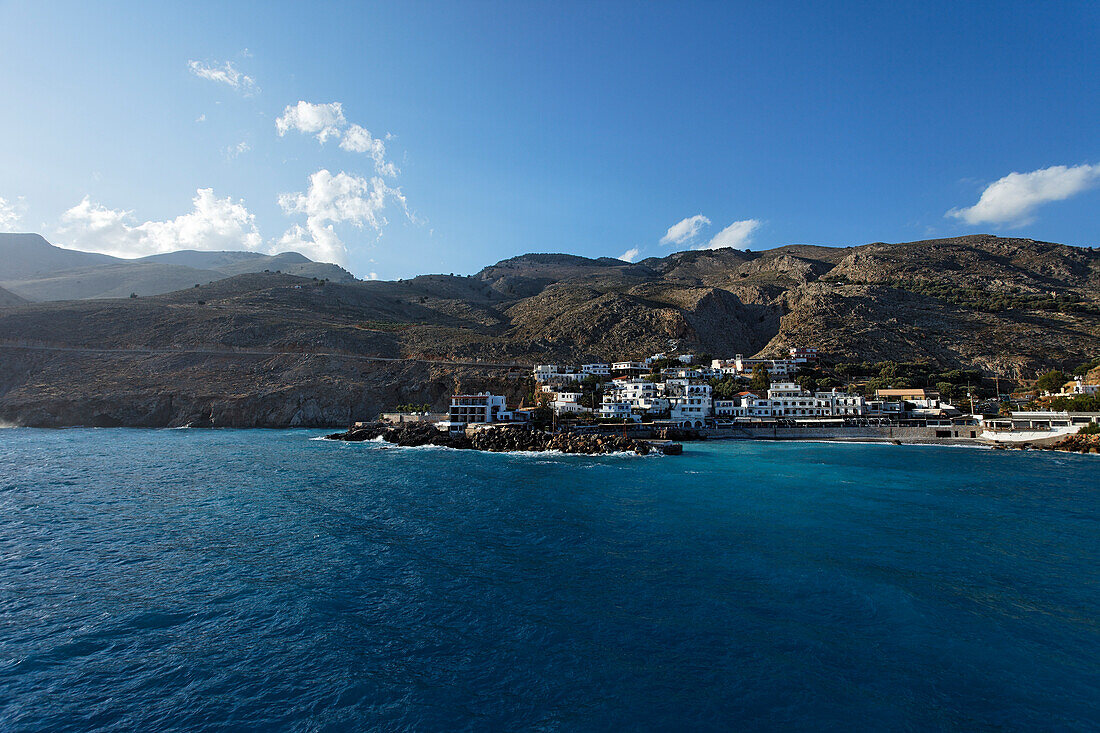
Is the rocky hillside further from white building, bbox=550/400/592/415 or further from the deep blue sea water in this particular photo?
the deep blue sea water

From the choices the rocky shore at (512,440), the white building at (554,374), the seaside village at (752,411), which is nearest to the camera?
the rocky shore at (512,440)

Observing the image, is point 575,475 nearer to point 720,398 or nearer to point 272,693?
point 272,693

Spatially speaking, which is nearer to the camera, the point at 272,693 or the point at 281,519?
the point at 272,693

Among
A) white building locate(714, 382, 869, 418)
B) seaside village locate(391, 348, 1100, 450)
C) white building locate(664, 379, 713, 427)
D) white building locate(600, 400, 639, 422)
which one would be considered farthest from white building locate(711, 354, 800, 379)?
white building locate(600, 400, 639, 422)

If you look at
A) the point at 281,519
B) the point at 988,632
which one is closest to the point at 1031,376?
the point at 988,632

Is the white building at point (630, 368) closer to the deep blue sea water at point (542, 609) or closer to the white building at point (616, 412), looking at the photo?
the white building at point (616, 412)

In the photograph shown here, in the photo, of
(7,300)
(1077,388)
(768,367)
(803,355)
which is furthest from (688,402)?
(7,300)

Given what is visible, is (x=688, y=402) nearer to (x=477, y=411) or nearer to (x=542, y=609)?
(x=477, y=411)

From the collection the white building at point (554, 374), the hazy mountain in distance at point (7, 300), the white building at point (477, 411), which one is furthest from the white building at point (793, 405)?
the hazy mountain in distance at point (7, 300)
